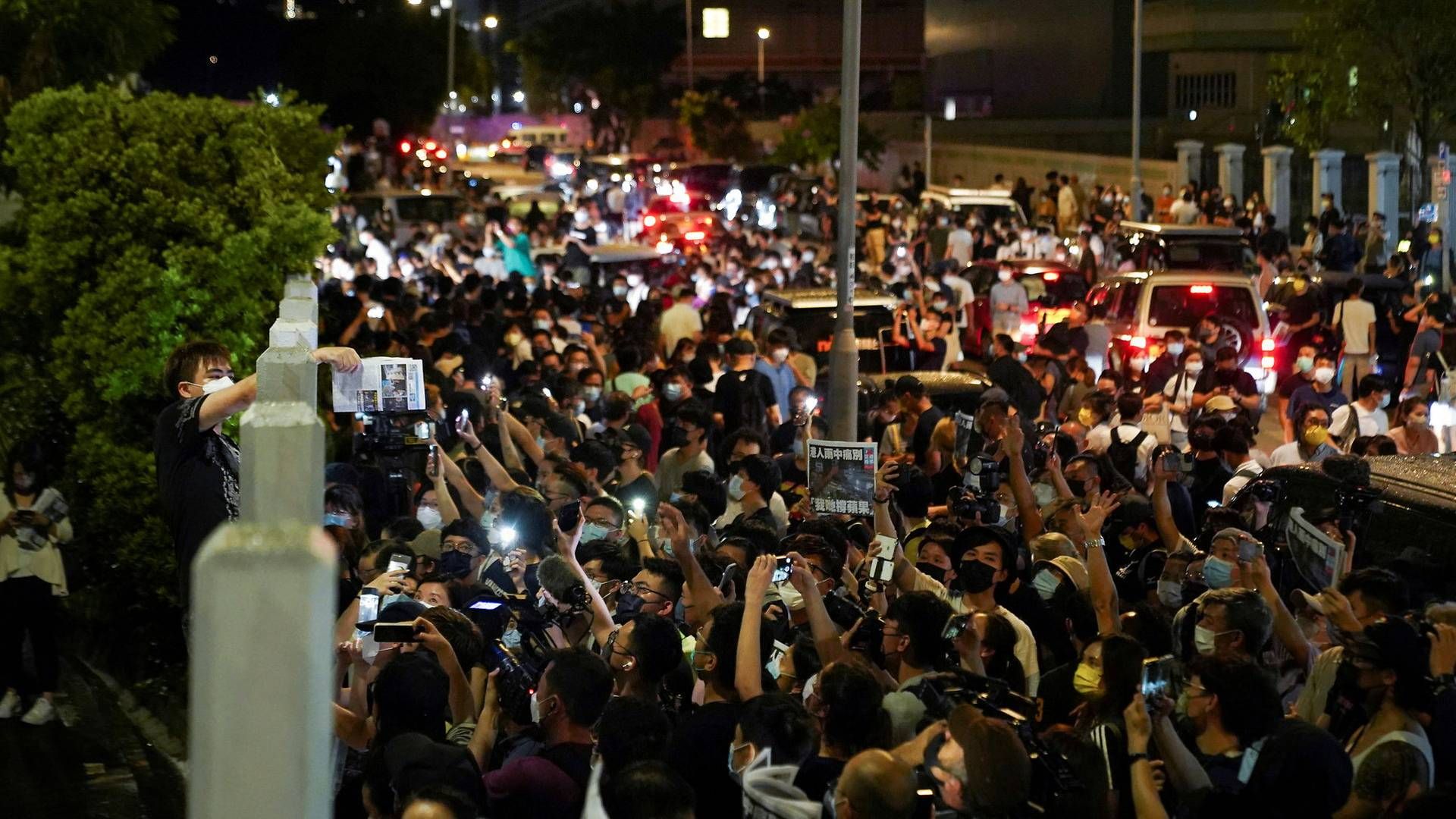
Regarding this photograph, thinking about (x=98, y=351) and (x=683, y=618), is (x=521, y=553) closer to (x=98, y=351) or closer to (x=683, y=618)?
(x=683, y=618)

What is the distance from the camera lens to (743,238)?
33.8m

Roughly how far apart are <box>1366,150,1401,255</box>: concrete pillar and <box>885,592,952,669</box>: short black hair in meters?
30.2

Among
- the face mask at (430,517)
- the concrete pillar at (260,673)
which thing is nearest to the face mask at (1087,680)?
the concrete pillar at (260,673)

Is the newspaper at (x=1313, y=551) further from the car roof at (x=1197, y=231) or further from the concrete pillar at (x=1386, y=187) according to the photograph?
the concrete pillar at (x=1386, y=187)

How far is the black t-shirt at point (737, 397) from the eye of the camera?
14008mm

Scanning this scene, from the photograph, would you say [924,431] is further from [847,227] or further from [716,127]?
[716,127]

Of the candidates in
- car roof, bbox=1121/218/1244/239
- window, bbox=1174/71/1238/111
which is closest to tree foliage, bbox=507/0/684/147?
window, bbox=1174/71/1238/111

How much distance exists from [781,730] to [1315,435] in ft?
22.5

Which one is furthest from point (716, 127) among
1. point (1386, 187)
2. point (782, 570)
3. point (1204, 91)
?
point (782, 570)

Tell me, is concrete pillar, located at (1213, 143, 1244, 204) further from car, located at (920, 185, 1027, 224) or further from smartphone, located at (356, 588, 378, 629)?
smartphone, located at (356, 588, 378, 629)

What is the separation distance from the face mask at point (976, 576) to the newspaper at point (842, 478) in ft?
4.62

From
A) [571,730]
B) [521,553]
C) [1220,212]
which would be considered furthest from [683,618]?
[1220,212]

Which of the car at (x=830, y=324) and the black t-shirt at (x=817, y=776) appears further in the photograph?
the car at (x=830, y=324)

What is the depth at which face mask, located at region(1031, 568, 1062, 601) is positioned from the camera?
8.12 metres
